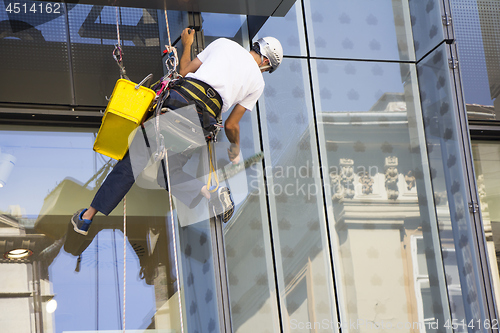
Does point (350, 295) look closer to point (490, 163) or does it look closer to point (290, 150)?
point (290, 150)

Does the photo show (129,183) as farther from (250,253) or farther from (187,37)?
(187,37)

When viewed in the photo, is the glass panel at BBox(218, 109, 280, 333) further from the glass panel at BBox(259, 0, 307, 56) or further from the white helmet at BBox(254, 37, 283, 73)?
the glass panel at BBox(259, 0, 307, 56)

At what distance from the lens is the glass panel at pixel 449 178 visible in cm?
621

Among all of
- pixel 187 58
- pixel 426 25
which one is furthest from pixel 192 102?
pixel 426 25

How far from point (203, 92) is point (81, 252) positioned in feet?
6.93

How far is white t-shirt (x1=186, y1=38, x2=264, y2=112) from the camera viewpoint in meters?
5.11

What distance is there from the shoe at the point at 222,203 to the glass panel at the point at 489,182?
3563mm

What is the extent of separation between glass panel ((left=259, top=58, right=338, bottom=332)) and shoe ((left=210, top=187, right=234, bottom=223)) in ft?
1.94

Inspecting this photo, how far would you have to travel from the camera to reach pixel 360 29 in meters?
6.88

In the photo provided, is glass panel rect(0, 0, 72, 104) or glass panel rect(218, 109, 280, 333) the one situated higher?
glass panel rect(0, 0, 72, 104)

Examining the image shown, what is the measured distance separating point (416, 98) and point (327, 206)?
61.9 inches

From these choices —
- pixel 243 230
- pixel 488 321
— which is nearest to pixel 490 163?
pixel 488 321

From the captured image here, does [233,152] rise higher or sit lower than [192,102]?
lower

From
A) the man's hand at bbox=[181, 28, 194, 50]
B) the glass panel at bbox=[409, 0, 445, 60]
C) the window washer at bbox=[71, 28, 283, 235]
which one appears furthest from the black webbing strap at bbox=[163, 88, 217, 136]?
the glass panel at bbox=[409, 0, 445, 60]
